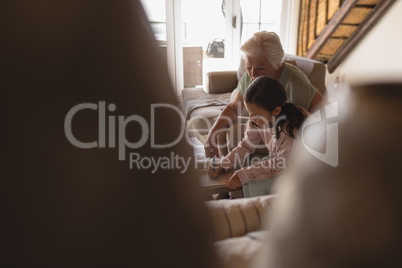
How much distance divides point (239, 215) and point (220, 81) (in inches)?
109

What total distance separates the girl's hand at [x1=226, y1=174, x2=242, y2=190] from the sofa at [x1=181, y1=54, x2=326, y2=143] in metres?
0.69

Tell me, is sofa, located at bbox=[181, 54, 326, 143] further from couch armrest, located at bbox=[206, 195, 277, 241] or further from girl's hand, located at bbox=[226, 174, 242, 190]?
couch armrest, located at bbox=[206, 195, 277, 241]

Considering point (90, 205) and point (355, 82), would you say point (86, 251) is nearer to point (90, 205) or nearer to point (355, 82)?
point (90, 205)

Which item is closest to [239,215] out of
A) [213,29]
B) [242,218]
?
[242,218]

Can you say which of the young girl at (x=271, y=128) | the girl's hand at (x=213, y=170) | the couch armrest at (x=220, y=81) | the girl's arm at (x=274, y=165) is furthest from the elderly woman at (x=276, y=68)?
the couch armrest at (x=220, y=81)

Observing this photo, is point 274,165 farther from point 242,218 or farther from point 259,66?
point 242,218

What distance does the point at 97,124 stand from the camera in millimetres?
216

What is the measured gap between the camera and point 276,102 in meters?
1.55

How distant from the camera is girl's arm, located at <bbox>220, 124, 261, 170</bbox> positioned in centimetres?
175

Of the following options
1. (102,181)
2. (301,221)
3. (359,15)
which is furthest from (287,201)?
(359,15)

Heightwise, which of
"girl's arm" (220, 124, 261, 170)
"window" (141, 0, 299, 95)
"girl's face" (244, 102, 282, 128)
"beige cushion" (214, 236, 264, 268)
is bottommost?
"beige cushion" (214, 236, 264, 268)

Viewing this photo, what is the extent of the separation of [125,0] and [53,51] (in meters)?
0.05

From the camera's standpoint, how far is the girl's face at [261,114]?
61.8 inches

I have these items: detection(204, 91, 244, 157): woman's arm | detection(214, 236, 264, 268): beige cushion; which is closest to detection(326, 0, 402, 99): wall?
detection(204, 91, 244, 157): woman's arm
